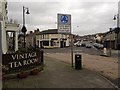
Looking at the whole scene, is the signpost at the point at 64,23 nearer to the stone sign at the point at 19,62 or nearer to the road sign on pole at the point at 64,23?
the road sign on pole at the point at 64,23

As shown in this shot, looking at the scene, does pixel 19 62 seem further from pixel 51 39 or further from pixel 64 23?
pixel 51 39

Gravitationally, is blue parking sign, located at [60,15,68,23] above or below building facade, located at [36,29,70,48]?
above

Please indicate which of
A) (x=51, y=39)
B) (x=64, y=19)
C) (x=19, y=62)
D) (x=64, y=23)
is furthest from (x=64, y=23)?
(x=51, y=39)

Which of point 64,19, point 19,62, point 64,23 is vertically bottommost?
point 19,62

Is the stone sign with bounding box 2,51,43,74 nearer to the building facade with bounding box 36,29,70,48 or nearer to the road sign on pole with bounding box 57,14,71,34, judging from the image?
the road sign on pole with bounding box 57,14,71,34

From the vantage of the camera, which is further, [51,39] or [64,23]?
[51,39]

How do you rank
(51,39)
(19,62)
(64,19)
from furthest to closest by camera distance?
(51,39), (64,19), (19,62)

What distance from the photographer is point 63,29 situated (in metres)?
17.2

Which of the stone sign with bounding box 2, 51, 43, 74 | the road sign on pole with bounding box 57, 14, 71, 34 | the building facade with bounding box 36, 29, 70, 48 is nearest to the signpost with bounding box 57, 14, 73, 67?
the road sign on pole with bounding box 57, 14, 71, 34

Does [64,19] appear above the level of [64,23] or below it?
above

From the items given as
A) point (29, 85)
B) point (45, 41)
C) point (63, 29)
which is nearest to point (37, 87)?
point (29, 85)

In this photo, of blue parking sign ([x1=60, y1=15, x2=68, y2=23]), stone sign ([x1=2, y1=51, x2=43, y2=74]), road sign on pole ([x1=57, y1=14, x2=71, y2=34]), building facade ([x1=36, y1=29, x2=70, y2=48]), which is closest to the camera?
stone sign ([x1=2, y1=51, x2=43, y2=74])

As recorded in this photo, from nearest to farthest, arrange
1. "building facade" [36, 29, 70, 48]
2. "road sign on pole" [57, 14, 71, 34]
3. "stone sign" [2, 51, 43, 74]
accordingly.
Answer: "stone sign" [2, 51, 43, 74]
"road sign on pole" [57, 14, 71, 34]
"building facade" [36, 29, 70, 48]

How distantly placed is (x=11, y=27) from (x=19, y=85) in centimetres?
1853
